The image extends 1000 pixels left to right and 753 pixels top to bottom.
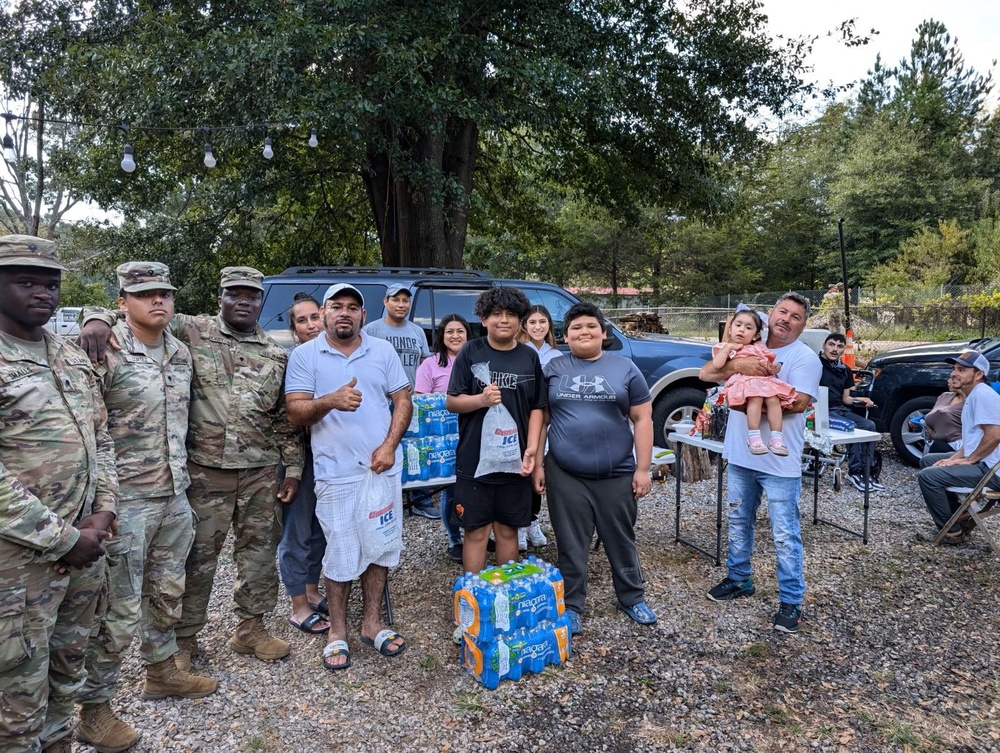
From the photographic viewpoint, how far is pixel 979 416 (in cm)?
455

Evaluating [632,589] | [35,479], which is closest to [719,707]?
[632,589]

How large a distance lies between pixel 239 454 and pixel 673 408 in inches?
198

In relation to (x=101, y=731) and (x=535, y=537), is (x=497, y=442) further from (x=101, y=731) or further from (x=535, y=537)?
(x=101, y=731)

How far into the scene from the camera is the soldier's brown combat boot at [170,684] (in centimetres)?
281

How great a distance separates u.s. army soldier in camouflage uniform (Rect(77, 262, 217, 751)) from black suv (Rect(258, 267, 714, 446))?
2590 millimetres

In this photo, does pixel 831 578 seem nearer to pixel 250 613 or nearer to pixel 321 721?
pixel 321 721

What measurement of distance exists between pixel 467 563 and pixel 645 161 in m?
9.91

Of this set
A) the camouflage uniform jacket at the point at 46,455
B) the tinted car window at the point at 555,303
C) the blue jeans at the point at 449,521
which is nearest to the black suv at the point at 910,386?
the tinted car window at the point at 555,303

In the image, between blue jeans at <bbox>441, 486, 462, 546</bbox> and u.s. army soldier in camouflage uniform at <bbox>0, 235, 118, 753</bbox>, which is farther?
blue jeans at <bbox>441, 486, 462, 546</bbox>

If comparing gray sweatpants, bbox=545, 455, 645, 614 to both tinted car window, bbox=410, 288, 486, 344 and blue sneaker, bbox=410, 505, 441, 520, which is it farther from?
tinted car window, bbox=410, 288, 486, 344

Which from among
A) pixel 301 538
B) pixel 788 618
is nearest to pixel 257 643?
pixel 301 538

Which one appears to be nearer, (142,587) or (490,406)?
(142,587)

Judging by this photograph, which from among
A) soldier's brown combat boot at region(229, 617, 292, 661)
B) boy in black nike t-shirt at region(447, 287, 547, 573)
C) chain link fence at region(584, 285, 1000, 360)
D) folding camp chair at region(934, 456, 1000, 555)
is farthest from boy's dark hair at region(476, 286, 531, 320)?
chain link fence at region(584, 285, 1000, 360)

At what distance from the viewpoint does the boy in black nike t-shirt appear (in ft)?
10.9
